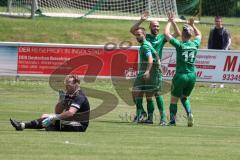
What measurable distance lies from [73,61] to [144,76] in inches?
357

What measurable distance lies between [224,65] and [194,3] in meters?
14.7

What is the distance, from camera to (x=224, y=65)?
27406mm

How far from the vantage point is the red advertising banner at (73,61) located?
27.1 meters

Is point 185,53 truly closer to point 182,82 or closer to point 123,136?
point 182,82

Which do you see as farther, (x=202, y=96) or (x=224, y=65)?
(x=224, y=65)

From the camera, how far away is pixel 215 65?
89.9 feet

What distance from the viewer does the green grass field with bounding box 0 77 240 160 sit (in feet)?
41.9

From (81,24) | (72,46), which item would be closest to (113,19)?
(81,24)

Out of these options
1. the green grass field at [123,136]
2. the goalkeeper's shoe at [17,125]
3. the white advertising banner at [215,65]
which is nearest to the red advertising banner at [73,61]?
the white advertising banner at [215,65]

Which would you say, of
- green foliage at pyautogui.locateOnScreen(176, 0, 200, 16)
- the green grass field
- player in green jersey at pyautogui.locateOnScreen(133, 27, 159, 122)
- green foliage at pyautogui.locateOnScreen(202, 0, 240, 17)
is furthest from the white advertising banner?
green foliage at pyautogui.locateOnScreen(202, 0, 240, 17)

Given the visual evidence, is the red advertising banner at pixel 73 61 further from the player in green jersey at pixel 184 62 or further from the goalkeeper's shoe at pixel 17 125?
the goalkeeper's shoe at pixel 17 125

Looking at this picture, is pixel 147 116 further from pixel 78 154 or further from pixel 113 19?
pixel 113 19

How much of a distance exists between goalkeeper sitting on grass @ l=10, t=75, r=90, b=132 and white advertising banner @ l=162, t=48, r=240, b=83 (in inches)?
457

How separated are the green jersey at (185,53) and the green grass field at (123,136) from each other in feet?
3.88
